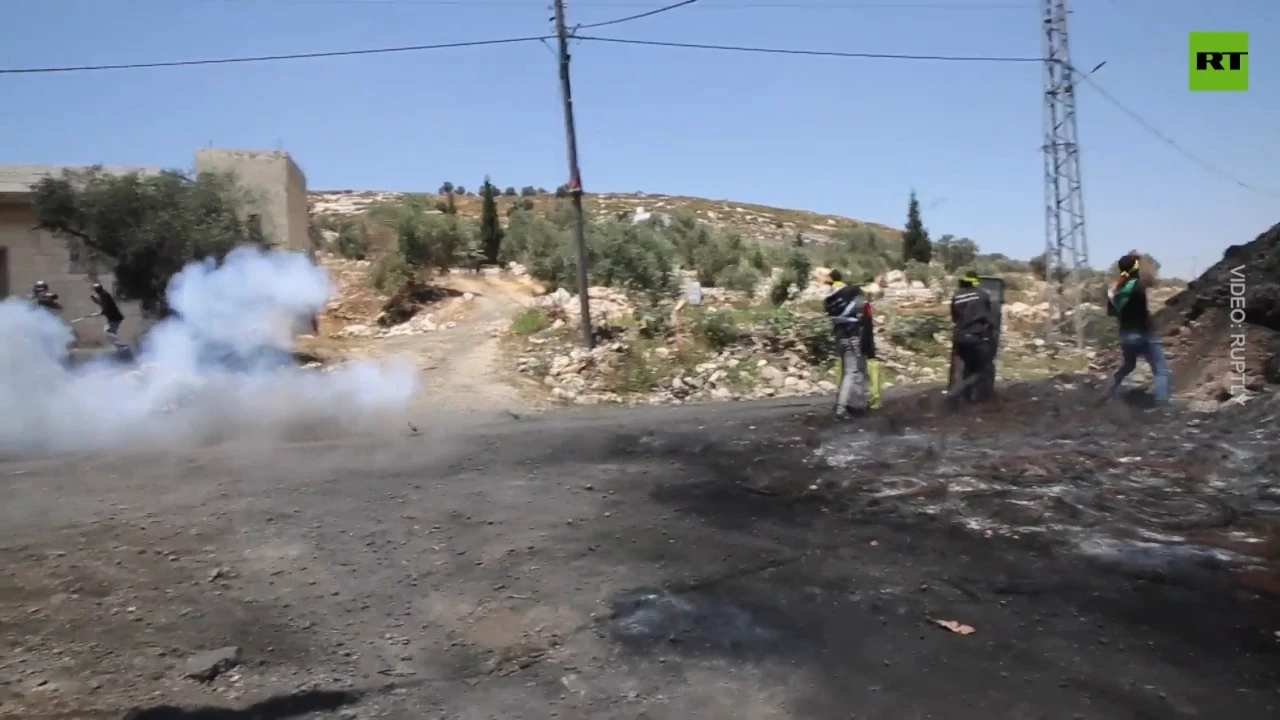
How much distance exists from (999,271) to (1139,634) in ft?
127

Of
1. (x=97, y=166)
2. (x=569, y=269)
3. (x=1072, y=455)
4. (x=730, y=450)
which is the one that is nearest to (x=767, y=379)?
(x=730, y=450)

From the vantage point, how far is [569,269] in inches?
1086

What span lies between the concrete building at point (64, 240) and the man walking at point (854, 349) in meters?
14.8

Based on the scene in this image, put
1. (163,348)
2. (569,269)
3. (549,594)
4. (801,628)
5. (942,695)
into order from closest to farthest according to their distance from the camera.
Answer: (942,695), (801,628), (549,594), (163,348), (569,269)

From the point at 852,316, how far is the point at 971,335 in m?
1.40

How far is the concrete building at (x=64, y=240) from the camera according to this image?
22519 millimetres

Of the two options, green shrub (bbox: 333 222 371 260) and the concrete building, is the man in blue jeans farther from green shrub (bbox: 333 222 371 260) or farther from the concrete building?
green shrub (bbox: 333 222 371 260)

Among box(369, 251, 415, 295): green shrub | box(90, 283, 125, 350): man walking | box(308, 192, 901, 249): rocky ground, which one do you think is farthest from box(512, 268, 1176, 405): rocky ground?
box(308, 192, 901, 249): rocky ground

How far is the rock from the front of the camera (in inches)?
185

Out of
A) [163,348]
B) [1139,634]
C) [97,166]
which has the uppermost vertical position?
[97,166]

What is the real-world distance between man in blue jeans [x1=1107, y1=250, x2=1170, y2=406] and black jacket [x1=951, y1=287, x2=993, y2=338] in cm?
134

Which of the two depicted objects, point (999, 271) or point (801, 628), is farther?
point (999, 271)

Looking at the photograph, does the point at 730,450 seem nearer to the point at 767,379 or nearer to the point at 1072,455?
the point at 1072,455

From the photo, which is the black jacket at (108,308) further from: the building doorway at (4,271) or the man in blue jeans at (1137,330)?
the man in blue jeans at (1137,330)
